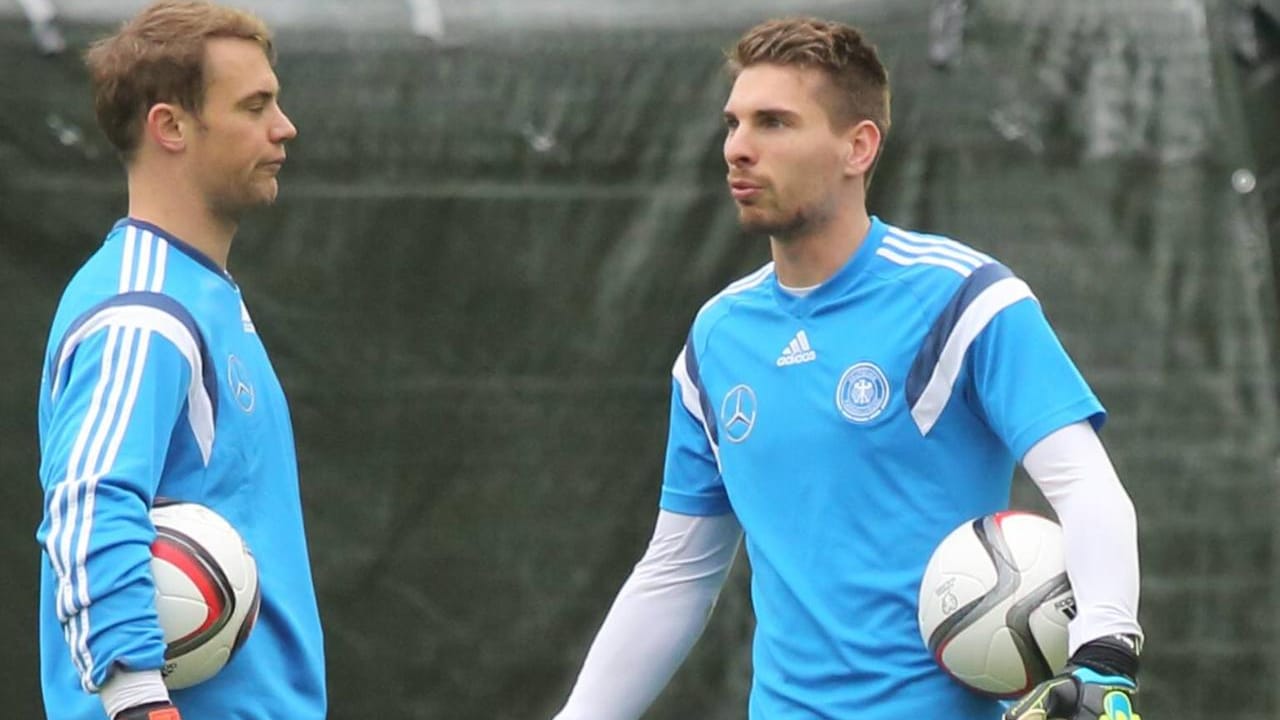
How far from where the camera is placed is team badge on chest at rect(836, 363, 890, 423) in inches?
143

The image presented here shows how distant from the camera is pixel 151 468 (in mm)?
3209

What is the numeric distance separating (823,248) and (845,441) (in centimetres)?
40

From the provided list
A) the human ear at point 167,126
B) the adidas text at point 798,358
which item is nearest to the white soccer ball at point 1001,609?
the adidas text at point 798,358

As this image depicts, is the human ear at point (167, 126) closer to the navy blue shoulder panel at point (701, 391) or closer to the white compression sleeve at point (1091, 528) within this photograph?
the navy blue shoulder panel at point (701, 391)

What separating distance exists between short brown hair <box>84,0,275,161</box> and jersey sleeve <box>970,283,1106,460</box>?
1.44 metres

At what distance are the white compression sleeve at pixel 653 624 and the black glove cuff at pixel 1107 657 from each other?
0.98 m

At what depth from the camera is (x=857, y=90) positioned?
3926mm

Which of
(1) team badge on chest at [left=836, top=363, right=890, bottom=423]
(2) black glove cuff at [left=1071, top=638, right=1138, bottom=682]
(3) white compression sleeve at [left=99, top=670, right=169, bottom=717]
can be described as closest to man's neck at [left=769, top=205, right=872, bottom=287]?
(1) team badge on chest at [left=836, top=363, right=890, bottom=423]

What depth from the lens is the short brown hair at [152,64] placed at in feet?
11.8

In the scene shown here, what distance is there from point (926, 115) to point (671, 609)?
2218 mm

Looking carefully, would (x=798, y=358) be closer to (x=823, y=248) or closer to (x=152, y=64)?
(x=823, y=248)

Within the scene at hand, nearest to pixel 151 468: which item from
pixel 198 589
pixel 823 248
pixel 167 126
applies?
pixel 198 589

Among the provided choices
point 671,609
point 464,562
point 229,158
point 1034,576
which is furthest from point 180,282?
point 464,562

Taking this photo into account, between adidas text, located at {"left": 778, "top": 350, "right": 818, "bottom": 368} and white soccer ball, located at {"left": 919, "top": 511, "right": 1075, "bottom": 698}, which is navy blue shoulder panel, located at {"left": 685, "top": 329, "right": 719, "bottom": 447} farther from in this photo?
white soccer ball, located at {"left": 919, "top": 511, "right": 1075, "bottom": 698}
